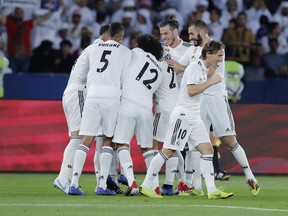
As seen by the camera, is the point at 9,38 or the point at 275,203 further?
the point at 9,38

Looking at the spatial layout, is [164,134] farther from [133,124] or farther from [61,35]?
[61,35]

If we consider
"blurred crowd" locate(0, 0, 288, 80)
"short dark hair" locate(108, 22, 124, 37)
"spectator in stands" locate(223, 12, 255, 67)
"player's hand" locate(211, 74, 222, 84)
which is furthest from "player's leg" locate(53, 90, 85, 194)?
"spectator in stands" locate(223, 12, 255, 67)

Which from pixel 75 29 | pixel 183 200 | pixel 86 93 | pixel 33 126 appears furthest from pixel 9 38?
pixel 183 200

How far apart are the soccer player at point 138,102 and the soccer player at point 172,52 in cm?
46

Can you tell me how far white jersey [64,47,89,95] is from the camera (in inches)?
599

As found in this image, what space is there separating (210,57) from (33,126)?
6309 mm

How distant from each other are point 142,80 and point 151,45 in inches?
21.0

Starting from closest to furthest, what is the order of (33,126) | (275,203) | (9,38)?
(275,203) → (33,126) → (9,38)

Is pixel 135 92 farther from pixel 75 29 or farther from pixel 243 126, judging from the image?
pixel 75 29

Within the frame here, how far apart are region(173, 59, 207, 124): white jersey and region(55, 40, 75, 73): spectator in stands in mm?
10225

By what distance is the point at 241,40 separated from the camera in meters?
25.9

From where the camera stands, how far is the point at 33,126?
65.4 ft

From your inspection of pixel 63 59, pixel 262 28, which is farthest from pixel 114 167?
pixel 262 28

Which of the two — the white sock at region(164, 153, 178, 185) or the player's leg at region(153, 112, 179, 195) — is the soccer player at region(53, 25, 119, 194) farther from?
the white sock at region(164, 153, 178, 185)
